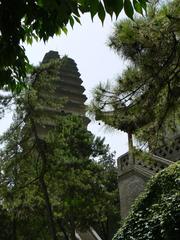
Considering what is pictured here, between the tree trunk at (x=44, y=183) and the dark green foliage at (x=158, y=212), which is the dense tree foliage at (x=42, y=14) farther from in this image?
the tree trunk at (x=44, y=183)

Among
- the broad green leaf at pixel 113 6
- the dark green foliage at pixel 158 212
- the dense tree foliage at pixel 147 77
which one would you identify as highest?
the dense tree foliage at pixel 147 77

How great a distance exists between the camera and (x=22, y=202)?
14.5 meters

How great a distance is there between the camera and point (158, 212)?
755cm

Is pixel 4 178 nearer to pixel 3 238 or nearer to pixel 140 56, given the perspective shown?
pixel 3 238

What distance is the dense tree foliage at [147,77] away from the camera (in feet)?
18.9

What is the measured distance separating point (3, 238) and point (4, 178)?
575cm

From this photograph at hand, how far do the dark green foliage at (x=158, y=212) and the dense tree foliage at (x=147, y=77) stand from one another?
4.27 feet

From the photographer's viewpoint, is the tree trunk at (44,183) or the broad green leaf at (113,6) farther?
the tree trunk at (44,183)

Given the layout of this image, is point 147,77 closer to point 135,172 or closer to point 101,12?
→ point 101,12

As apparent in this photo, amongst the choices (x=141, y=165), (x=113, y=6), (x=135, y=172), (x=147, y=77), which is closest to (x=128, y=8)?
(x=113, y=6)

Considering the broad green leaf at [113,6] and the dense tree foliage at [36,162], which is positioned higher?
the dense tree foliage at [36,162]

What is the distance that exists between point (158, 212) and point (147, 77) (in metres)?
2.39

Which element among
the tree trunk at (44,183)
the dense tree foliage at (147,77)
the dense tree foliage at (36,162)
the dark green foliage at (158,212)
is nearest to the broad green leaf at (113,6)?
the dense tree foliage at (147,77)

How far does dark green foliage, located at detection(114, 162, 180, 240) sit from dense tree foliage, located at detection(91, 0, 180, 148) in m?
1.30
